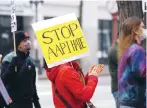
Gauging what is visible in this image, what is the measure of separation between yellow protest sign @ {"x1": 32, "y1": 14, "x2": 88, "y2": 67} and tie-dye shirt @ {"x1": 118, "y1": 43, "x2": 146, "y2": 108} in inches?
17.8

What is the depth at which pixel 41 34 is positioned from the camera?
14.3 ft

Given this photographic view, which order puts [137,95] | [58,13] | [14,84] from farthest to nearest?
[58,13]
[14,84]
[137,95]

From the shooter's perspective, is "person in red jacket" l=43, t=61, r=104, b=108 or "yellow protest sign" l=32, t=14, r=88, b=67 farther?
"yellow protest sign" l=32, t=14, r=88, b=67

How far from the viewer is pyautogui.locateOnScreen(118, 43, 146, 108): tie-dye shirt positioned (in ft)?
13.8

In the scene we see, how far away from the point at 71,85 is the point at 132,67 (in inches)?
23.5

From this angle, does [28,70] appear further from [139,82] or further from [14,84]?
[139,82]

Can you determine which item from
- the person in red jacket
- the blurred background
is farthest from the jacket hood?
the blurred background

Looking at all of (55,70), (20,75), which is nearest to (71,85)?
(55,70)

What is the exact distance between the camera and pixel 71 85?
163 inches

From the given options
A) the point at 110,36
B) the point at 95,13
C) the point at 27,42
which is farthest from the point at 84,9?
the point at 27,42

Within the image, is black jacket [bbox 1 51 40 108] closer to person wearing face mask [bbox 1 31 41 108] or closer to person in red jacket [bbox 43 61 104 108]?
person wearing face mask [bbox 1 31 41 108]

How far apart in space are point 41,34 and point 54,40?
14 centimetres

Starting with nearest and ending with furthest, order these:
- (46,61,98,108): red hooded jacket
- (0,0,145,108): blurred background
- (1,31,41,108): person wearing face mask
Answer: (46,61,98,108): red hooded jacket
(1,31,41,108): person wearing face mask
(0,0,145,108): blurred background

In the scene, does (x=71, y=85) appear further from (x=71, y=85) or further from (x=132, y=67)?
(x=132, y=67)
